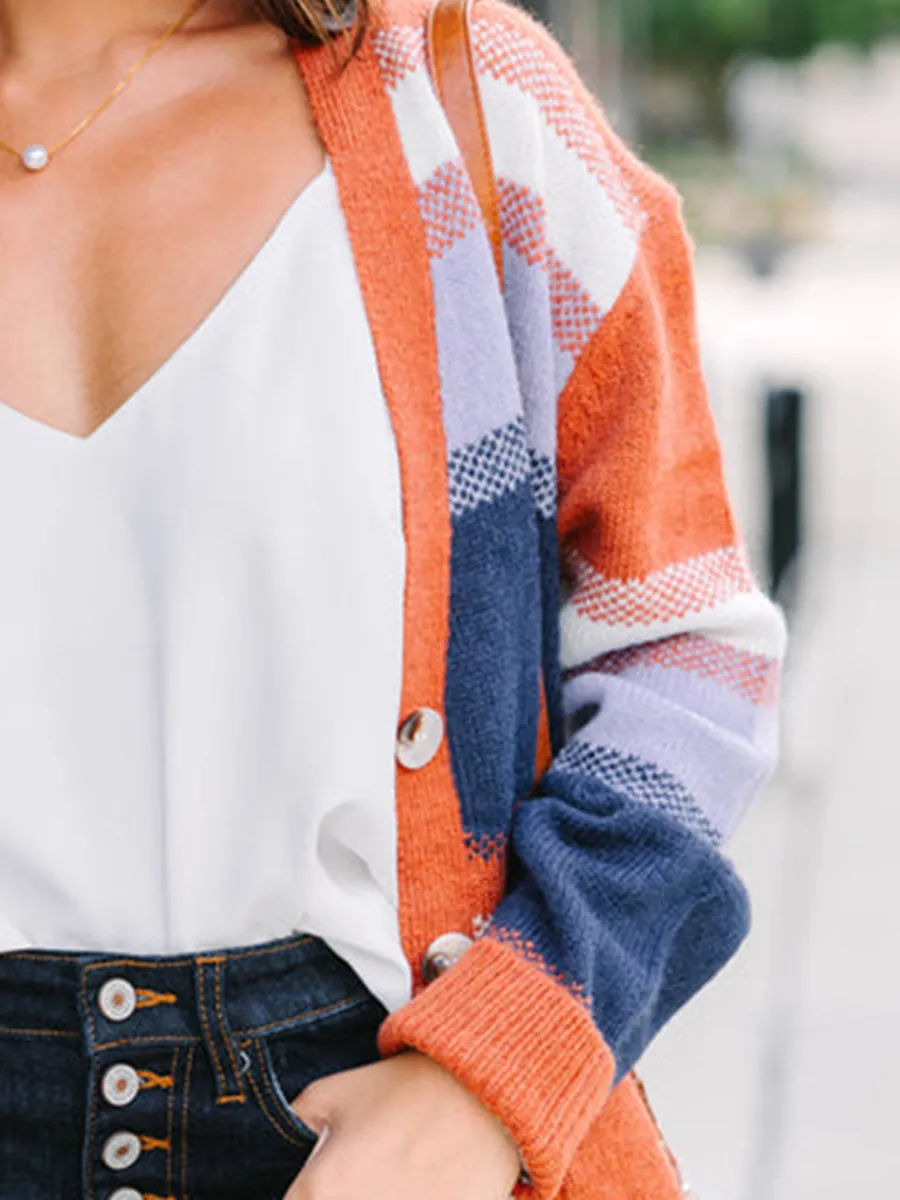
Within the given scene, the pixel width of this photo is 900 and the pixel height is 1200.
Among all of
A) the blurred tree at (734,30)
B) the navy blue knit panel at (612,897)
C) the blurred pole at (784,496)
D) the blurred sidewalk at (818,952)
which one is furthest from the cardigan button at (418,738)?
the blurred tree at (734,30)

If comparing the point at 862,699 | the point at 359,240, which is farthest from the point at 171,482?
the point at 862,699

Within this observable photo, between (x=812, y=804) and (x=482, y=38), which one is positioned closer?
(x=482, y=38)

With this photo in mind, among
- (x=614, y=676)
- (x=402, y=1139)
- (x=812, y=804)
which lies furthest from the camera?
(x=812, y=804)

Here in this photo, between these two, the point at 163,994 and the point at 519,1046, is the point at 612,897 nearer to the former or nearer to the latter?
the point at 519,1046

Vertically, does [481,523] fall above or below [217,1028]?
above

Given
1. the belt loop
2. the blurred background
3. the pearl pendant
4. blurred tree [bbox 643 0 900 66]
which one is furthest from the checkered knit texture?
blurred tree [bbox 643 0 900 66]

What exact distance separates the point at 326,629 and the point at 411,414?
0.16 meters

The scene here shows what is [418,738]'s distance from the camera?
4.41 ft

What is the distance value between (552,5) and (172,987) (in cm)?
684

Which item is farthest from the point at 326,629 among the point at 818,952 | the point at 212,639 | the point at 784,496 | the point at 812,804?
the point at 784,496

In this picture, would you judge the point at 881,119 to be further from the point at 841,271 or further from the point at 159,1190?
the point at 159,1190

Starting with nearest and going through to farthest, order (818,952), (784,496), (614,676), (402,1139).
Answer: (402,1139) → (614,676) → (818,952) → (784,496)

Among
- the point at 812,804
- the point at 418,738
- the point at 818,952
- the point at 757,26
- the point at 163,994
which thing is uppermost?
the point at 418,738

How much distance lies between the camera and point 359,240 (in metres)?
1.35
